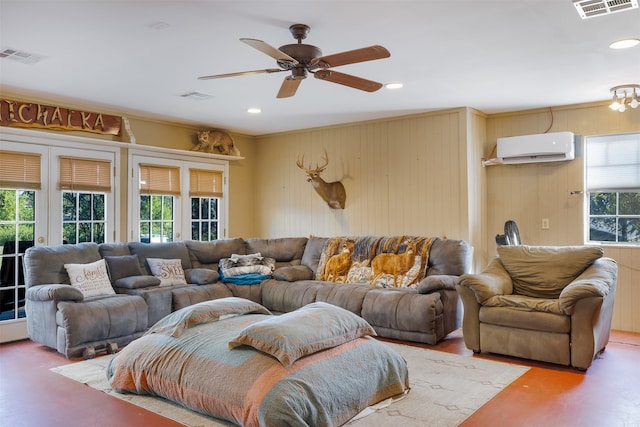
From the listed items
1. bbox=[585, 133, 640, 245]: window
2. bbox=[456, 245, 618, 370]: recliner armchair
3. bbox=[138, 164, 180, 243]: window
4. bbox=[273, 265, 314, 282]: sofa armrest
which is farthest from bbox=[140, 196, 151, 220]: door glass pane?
bbox=[585, 133, 640, 245]: window

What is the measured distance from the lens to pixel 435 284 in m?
4.64

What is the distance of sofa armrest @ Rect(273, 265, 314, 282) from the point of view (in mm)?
5709

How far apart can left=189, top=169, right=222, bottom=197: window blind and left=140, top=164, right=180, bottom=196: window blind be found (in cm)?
23

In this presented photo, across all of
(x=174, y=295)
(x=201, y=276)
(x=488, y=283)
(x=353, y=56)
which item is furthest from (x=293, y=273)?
(x=353, y=56)

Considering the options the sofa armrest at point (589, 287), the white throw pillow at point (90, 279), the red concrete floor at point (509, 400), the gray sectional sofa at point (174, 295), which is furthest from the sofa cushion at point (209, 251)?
the sofa armrest at point (589, 287)

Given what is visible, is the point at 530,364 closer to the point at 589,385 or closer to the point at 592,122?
the point at 589,385

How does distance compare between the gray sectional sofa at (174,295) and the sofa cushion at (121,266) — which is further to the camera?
the sofa cushion at (121,266)

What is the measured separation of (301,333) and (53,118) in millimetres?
3937

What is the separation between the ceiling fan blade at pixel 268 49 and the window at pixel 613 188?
156 inches

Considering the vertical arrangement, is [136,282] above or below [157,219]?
below

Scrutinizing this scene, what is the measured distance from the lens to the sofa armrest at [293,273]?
5709 mm

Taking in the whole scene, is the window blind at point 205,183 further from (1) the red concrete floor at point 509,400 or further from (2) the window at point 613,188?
(2) the window at point 613,188

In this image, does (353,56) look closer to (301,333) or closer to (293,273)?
(301,333)

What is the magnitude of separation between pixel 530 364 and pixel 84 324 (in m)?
3.69
